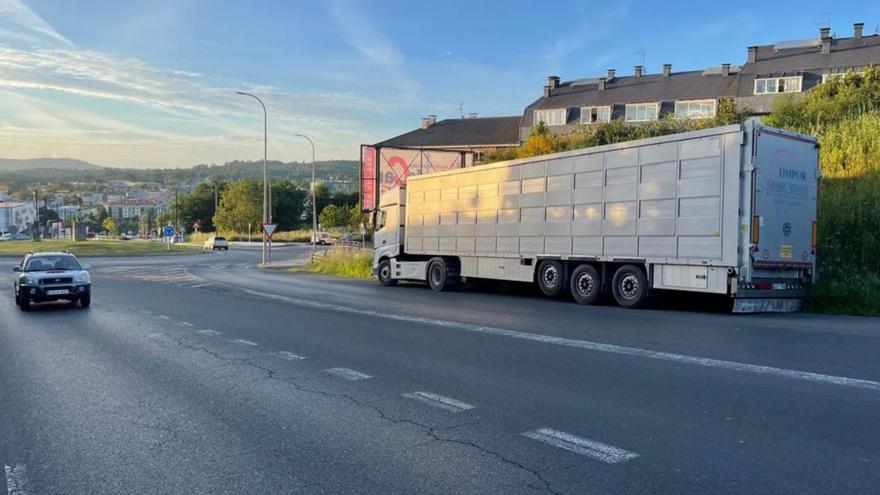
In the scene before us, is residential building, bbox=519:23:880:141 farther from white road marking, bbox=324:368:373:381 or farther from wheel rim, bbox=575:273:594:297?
white road marking, bbox=324:368:373:381

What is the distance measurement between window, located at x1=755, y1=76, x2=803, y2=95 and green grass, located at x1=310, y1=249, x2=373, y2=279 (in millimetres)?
38562

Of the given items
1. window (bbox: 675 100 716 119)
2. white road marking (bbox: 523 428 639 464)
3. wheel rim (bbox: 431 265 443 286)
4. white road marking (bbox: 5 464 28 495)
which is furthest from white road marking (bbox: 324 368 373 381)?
window (bbox: 675 100 716 119)

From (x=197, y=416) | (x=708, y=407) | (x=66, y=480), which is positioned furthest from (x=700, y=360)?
(x=66, y=480)

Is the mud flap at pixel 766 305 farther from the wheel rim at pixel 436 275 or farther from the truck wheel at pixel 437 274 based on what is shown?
the wheel rim at pixel 436 275

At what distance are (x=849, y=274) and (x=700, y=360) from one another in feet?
30.2

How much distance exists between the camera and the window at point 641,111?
58938mm

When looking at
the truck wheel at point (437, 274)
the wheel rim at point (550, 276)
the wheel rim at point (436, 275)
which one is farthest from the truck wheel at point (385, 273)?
the wheel rim at point (550, 276)

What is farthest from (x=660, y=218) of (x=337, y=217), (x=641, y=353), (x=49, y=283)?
(x=337, y=217)

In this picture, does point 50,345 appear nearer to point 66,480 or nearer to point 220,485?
point 66,480

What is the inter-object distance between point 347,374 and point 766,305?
9.51m

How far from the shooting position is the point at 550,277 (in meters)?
17.2

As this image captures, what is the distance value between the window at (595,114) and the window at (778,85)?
12.4m

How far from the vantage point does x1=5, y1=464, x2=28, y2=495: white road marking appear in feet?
14.4

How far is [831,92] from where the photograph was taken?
108ft
